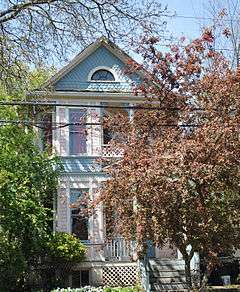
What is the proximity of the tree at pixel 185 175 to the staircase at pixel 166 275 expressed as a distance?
17.2ft

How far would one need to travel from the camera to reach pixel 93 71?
24.1 m

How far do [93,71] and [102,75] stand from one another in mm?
442

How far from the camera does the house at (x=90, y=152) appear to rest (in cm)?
2133

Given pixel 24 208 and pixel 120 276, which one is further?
pixel 120 276

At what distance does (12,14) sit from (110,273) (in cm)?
1232

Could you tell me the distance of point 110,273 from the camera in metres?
21.3

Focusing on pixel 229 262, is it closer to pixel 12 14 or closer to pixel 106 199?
pixel 106 199

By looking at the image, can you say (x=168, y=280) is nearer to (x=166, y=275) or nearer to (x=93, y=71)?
(x=166, y=275)

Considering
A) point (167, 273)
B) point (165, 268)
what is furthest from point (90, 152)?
point (167, 273)

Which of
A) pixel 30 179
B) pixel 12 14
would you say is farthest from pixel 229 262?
pixel 12 14

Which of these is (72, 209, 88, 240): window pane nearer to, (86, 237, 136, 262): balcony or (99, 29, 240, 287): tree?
(86, 237, 136, 262): balcony

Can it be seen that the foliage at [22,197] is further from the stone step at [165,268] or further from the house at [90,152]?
the stone step at [165,268]

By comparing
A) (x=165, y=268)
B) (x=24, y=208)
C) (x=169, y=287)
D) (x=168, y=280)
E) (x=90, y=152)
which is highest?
(x=90, y=152)

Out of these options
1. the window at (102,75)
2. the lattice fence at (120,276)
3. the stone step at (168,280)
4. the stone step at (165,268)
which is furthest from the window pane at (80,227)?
the window at (102,75)
